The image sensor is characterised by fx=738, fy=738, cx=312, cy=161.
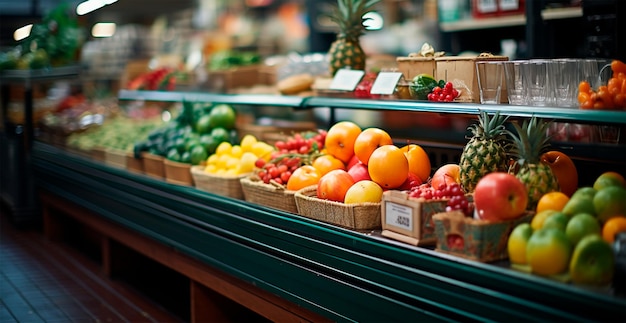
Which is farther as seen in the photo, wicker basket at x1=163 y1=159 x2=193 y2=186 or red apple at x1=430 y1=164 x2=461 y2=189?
wicker basket at x1=163 y1=159 x2=193 y2=186

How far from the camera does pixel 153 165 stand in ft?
17.1

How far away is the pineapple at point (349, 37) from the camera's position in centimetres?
439

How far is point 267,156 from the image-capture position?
4.41m

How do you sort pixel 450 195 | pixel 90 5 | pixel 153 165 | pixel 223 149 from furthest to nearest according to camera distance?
pixel 90 5 < pixel 153 165 < pixel 223 149 < pixel 450 195

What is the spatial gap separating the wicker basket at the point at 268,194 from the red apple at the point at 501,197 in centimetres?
122

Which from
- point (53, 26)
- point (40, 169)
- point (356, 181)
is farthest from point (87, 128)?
point (356, 181)

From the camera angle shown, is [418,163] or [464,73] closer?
[464,73]

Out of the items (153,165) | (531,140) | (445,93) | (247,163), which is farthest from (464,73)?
(153,165)

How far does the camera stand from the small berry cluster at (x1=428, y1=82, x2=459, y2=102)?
3.33m

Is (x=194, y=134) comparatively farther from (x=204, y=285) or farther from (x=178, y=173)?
(x=204, y=285)

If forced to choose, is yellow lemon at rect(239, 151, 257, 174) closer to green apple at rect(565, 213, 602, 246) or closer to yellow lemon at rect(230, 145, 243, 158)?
yellow lemon at rect(230, 145, 243, 158)

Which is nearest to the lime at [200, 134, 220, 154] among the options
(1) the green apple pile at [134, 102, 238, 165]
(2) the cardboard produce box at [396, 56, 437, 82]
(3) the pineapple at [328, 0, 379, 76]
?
(1) the green apple pile at [134, 102, 238, 165]

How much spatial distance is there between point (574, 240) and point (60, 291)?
4.04 m

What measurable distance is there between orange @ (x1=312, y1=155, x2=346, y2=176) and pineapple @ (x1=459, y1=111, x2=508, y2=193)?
0.92 metres
